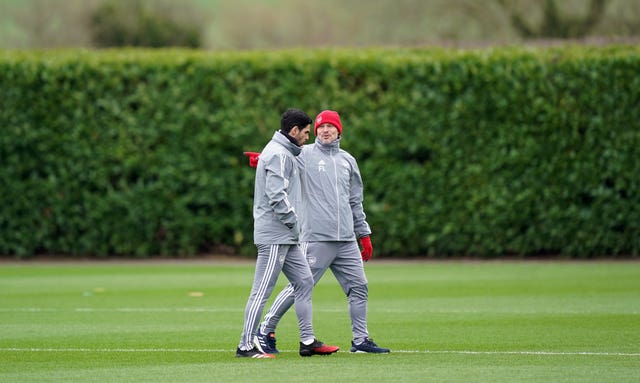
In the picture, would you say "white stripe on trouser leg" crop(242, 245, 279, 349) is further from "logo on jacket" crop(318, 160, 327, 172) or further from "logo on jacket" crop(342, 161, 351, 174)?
"logo on jacket" crop(342, 161, 351, 174)

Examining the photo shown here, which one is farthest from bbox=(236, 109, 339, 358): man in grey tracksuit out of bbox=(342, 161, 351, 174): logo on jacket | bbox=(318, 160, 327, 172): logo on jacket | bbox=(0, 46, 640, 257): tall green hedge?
bbox=(0, 46, 640, 257): tall green hedge

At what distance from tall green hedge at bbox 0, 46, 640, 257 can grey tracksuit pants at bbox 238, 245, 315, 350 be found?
507 inches

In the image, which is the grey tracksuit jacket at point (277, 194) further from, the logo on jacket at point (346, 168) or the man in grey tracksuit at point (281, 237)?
the logo on jacket at point (346, 168)

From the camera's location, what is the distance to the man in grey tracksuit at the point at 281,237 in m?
9.31

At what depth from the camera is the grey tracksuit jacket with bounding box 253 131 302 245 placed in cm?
920

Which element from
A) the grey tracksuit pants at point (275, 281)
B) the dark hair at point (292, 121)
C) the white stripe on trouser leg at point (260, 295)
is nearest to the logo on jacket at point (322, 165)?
the dark hair at point (292, 121)

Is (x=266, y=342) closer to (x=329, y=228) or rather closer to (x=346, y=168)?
(x=329, y=228)

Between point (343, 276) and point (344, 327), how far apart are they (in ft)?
6.60

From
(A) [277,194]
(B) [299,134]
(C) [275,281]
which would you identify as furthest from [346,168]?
(C) [275,281]

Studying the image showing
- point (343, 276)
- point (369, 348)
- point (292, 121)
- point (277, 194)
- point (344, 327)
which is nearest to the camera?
point (277, 194)

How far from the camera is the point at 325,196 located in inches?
389

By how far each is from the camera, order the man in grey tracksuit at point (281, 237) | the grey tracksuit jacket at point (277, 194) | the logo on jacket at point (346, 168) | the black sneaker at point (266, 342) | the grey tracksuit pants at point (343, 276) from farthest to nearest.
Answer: the logo on jacket at point (346, 168)
the grey tracksuit pants at point (343, 276)
the black sneaker at point (266, 342)
the man in grey tracksuit at point (281, 237)
the grey tracksuit jacket at point (277, 194)

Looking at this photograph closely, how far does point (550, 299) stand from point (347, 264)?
5.46 meters

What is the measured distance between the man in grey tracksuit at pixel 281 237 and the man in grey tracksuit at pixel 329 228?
0.31 metres
